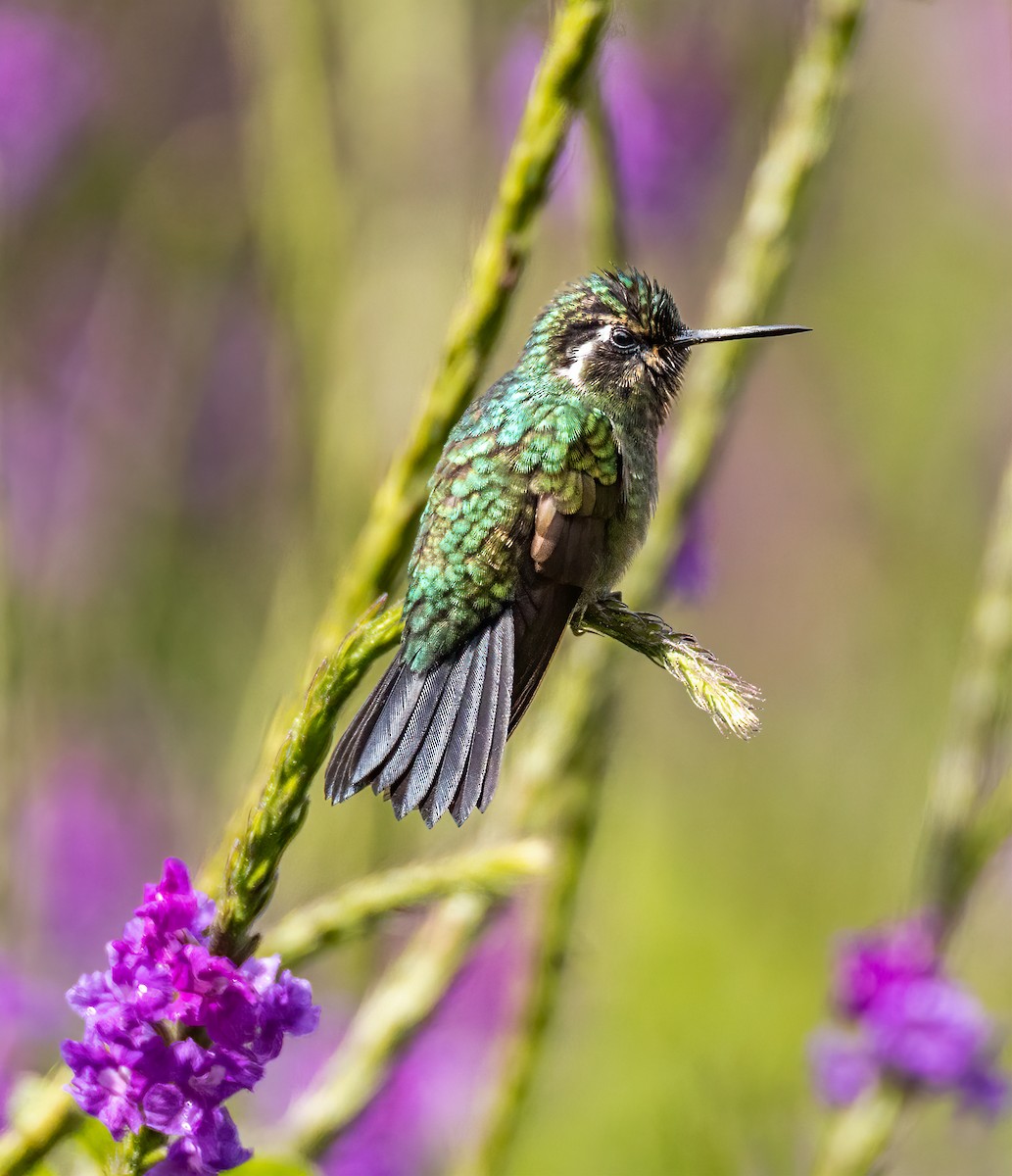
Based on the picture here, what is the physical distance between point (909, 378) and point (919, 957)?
3659 mm

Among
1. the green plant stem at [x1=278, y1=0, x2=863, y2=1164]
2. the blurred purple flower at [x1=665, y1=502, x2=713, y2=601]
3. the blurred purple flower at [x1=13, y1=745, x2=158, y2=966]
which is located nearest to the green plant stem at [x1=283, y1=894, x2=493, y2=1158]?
the green plant stem at [x1=278, y1=0, x2=863, y2=1164]

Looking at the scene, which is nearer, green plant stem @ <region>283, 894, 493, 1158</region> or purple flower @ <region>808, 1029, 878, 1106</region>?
green plant stem @ <region>283, 894, 493, 1158</region>

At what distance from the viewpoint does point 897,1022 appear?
1928mm

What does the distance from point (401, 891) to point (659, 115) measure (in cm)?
275

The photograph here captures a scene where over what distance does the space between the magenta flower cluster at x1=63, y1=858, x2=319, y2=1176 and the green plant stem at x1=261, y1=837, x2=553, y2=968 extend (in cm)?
19

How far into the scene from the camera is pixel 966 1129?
3.36 meters

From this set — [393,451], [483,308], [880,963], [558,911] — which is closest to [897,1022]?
[880,963]

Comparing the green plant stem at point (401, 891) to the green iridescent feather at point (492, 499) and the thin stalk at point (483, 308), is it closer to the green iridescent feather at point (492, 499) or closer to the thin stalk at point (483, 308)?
the thin stalk at point (483, 308)

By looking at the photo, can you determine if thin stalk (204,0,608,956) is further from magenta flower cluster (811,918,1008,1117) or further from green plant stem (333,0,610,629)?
magenta flower cluster (811,918,1008,1117)

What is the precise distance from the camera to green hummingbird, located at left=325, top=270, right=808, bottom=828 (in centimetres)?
124

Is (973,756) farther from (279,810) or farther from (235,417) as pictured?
(235,417)

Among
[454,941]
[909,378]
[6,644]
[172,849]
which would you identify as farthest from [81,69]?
[454,941]

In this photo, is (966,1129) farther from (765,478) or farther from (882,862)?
(765,478)

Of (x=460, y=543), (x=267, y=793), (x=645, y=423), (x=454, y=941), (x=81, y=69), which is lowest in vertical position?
(x=267, y=793)
